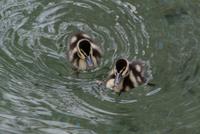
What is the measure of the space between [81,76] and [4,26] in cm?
99

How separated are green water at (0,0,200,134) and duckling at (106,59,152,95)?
0.24 feet

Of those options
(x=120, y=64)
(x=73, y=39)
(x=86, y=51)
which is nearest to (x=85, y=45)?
(x=86, y=51)

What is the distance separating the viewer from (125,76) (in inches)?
213

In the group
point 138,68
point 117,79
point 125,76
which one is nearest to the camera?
point 117,79

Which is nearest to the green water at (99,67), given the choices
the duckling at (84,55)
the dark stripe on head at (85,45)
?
the duckling at (84,55)

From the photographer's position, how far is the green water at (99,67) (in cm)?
496

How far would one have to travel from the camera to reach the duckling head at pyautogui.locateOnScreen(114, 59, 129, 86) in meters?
5.29

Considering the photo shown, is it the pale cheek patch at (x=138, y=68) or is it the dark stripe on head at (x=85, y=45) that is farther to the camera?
the dark stripe on head at (x=85, y=45)

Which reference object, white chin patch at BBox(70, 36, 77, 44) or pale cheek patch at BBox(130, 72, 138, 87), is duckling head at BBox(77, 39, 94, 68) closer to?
white chin patch at BBox(70, 36, 77, 44)

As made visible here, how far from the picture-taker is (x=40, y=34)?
19.7ft

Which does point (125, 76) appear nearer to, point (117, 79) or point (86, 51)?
point (117, 79)

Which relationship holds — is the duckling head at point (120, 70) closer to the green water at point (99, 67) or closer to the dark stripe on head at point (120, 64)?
the dark stripe on head at point (120, 64)

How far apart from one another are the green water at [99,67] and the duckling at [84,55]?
68 mm

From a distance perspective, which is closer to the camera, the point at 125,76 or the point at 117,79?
the point at 117,79
